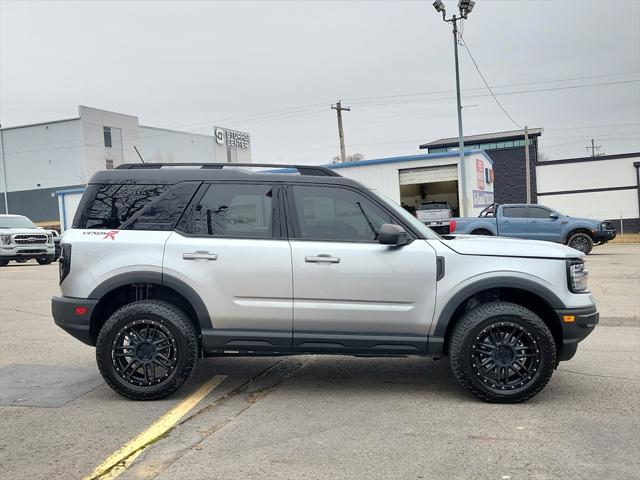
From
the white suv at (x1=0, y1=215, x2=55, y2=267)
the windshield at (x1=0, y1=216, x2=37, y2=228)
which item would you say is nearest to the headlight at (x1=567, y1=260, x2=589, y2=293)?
the white suv at (x1=0, y1=215, x2=55, y2=267)

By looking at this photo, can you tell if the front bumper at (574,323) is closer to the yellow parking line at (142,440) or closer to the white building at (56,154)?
the yellow parking line at (142,440)

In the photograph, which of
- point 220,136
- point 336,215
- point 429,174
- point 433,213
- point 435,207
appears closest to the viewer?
point 336,215

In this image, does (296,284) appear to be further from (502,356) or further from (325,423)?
(502,356)

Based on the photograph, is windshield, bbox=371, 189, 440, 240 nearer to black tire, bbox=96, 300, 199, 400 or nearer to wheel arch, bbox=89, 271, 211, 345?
wheel arch, bbox=89, 271, 211, 345

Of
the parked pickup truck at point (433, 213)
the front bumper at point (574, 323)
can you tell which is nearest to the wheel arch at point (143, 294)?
the front bumper at point (574, 323)

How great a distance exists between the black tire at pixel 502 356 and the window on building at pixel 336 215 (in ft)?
3.59

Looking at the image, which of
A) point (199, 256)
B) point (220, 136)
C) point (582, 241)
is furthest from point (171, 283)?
point (220, 136)

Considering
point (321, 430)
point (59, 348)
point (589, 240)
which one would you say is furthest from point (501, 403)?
point (589, 240)

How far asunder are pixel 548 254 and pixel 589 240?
1594cm

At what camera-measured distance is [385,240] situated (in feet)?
14.9

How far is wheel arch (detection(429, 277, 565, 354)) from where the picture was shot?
15.1ft

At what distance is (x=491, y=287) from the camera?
4605 millimetres

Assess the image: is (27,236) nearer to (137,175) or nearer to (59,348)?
(59,348)

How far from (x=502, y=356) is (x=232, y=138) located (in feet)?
245
